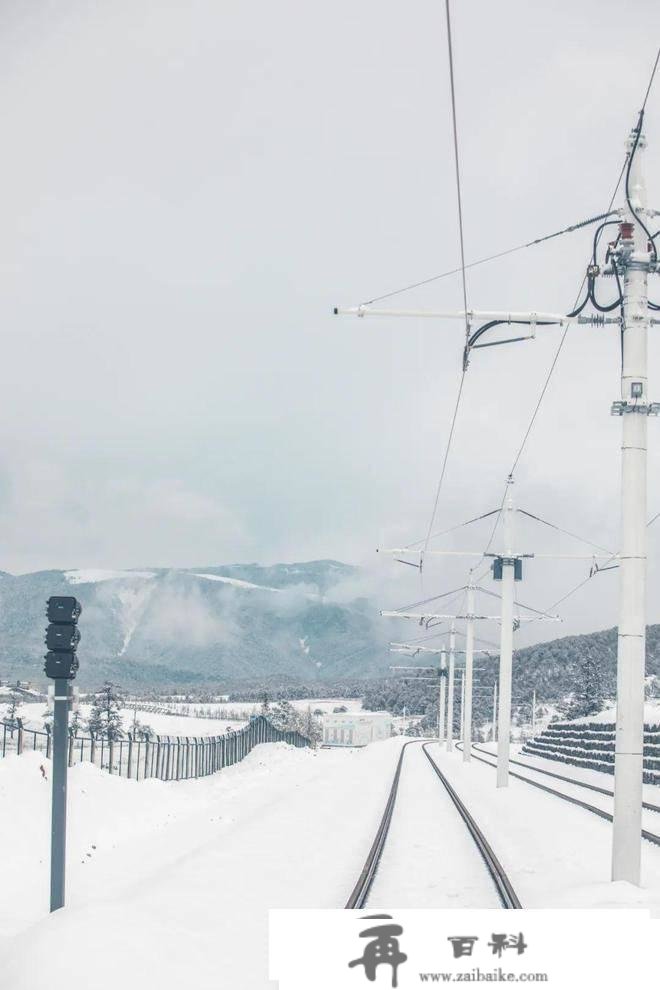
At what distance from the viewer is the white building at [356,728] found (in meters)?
150

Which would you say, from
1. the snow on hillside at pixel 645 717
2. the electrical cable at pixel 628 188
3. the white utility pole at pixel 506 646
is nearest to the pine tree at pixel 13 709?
the white utility pole at pixel 506 646

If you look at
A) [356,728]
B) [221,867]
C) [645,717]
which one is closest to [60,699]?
[221,867]

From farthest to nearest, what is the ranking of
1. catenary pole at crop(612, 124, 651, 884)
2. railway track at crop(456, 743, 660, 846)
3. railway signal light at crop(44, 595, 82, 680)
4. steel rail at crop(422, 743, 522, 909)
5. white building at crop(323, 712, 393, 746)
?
white building at crop(323, 712, 393, 746), railway track at crop(456, 743, 660, 846), steel rail at crop(422, 743, 522, 909), catenary pole at crop(612, 124, 651, 884), railway signal light at crop(44, 595, 82, 680)

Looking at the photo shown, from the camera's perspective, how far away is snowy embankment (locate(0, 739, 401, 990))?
34.8 ft

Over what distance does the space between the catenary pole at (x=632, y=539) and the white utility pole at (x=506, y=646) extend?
2169 cm

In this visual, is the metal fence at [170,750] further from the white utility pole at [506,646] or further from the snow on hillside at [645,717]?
the snow on hillside at [645,717]

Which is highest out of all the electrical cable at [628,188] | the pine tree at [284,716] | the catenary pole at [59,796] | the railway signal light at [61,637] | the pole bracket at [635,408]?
the electrical cable at [628,188]

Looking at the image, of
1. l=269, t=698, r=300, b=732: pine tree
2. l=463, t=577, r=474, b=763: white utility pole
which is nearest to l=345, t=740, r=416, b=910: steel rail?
l=463, t=577, r=474, b=763: white utility pole

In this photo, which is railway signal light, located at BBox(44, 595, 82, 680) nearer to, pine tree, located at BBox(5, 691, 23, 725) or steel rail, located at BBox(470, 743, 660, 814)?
pine tree, located at BBox(5, 691, 23, 725)

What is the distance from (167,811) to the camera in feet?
94.6

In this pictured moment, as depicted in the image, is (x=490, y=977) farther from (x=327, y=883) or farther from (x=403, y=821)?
(x=403, y=821)

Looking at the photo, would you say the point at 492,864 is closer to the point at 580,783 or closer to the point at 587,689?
the point at 580,783

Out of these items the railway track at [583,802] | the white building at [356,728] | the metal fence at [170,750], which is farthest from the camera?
the white building at [356,728]

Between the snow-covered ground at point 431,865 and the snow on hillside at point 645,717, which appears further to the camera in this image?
the snow on hillside at point 645,717
